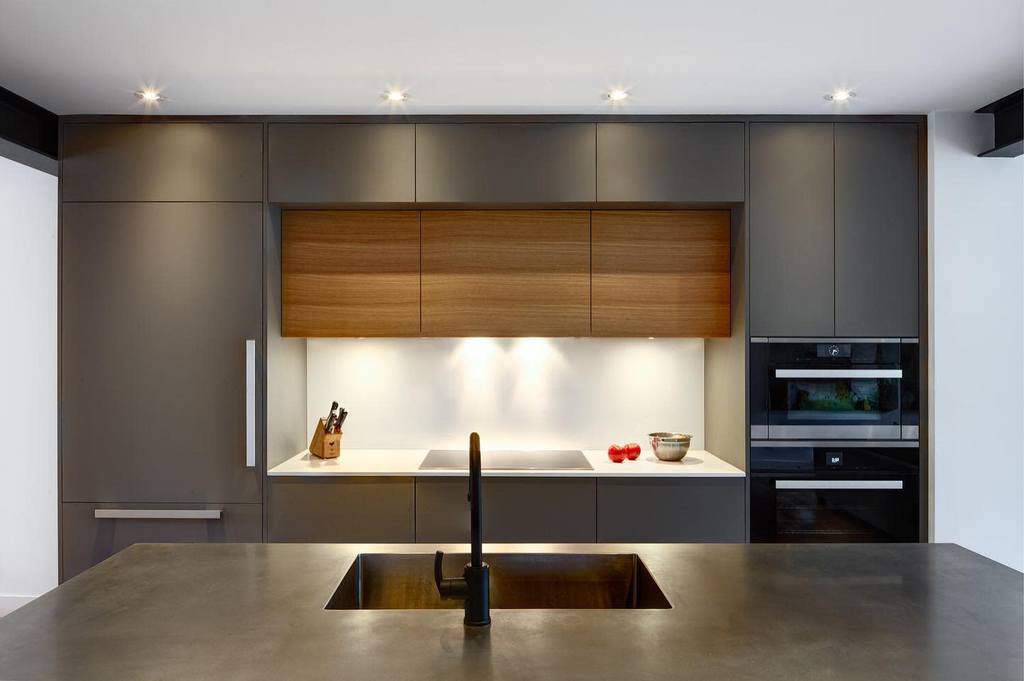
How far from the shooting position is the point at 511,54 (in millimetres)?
2543

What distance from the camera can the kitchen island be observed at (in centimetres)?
115

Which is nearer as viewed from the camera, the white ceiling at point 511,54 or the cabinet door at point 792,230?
the white ceiling at point 511,54

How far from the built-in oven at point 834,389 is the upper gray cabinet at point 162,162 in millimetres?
2485

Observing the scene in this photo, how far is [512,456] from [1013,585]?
2246mm

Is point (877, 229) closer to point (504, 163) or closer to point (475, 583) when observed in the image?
point (504, 163)

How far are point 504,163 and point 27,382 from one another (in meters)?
2.83

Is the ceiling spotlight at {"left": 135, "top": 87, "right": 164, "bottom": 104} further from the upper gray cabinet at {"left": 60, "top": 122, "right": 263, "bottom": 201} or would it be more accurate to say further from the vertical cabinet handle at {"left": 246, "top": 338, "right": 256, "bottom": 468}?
the vertical cabinet handle at {"left": 246, "top": 338, "right": 256, "bottom": 468}

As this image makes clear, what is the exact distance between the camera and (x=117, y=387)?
317cm

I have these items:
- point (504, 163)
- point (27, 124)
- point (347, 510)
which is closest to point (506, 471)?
point (347, 510)

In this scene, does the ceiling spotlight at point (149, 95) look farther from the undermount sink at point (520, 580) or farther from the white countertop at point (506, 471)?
the undermount sink at point (520, 580)

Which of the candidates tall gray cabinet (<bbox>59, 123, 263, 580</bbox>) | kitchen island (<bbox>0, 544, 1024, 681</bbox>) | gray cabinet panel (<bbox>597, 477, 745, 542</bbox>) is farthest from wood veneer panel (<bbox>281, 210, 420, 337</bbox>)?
kitchen island (<bbox>0, 544, 1024, 681</bbox>)

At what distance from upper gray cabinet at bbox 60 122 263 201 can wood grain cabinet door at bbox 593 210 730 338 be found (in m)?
1.65

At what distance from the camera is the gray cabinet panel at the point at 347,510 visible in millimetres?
3123

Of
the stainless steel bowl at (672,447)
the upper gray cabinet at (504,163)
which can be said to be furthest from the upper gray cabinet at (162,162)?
the stainless steel bowl at (672,447)
